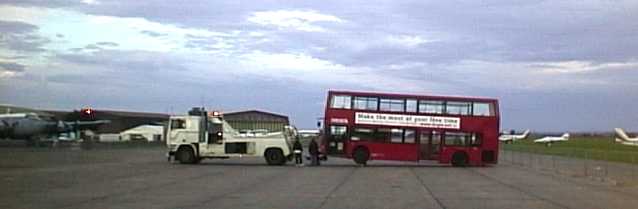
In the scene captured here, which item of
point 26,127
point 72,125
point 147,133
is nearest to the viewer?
point 26,127

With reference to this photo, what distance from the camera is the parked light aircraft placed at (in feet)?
230

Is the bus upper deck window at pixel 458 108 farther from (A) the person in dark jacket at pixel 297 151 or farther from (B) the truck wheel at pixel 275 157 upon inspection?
(B) the truck wheel at pixel 275 157

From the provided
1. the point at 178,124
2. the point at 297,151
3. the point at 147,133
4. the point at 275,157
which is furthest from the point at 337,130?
the point at 147,133

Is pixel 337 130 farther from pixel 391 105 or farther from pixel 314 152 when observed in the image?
pixel 391 105

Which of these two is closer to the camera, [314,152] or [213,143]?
[213,143]

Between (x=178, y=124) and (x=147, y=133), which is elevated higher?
(x=178, y=124)

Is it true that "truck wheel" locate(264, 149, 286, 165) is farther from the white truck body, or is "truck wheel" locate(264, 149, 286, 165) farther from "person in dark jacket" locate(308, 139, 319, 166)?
"person in dark jacket" locate(308, 139, 319, 166)

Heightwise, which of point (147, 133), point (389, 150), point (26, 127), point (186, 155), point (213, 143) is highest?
point (26, 127)

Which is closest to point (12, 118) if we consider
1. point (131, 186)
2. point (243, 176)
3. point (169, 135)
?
point (169, 135)

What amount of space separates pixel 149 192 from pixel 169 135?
23.3 metres

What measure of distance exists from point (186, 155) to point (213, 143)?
142cm

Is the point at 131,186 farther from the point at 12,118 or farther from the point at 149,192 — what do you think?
the point at 12,118

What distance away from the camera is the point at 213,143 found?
4553 centimetres

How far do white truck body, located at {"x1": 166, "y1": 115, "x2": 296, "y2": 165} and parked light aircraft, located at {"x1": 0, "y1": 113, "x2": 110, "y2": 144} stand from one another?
2892cm
